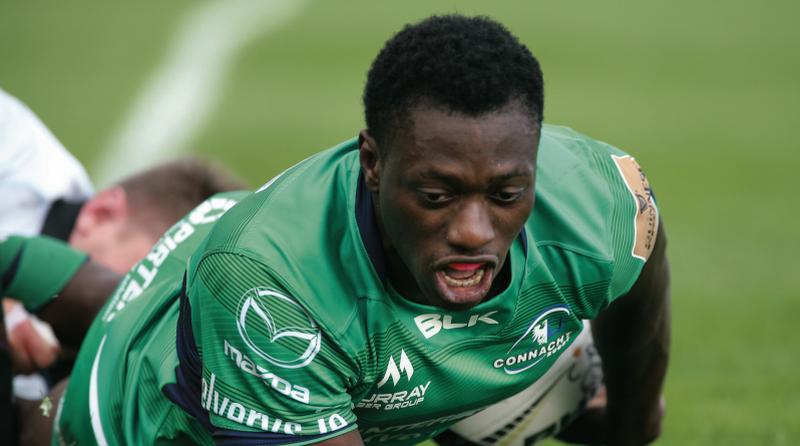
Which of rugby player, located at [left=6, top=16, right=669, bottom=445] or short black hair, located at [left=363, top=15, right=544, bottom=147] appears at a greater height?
short black hair, located at [left=363, top=15, right=544, bottom=147]

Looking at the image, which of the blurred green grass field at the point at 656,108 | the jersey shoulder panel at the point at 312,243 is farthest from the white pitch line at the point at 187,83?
the jersey shoulder panel at the point at 312,243

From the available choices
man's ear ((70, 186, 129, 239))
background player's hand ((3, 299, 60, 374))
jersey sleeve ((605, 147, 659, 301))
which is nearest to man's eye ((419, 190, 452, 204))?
jersey sleeve ((605, 147, 659, 301))

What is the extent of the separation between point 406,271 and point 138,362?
1.07m

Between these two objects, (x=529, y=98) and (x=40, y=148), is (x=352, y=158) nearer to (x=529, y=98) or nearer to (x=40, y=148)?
(x=529, y=98)

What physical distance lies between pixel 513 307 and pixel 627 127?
31.7ft

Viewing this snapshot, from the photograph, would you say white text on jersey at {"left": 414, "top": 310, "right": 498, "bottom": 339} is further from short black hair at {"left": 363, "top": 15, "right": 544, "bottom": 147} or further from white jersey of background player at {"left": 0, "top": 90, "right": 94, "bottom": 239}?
white jersey of background player at {"left": 0, "top": 90, "right": 94, "bottom": 239}

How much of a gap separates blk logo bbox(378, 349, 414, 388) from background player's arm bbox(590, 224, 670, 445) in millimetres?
939

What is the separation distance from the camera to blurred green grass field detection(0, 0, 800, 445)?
23.5 ft

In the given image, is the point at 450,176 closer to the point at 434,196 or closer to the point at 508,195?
the point at 434,196

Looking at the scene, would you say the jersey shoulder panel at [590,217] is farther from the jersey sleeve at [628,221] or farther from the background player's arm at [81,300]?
the background player's arm at [81,300]

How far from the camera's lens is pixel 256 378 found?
10.9 feet

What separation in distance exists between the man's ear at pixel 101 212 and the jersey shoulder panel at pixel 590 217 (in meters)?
2.94

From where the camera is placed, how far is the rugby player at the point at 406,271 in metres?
3.12

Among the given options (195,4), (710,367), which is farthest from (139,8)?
(710,367)
